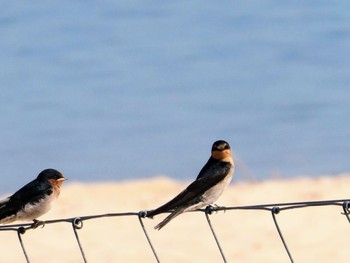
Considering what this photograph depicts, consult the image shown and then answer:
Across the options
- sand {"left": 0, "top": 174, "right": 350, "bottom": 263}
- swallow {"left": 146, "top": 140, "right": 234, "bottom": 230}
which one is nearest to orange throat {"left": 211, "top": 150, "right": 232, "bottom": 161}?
swallow {"left": 146, "top": 140, "right": 234, "bottom": 230}

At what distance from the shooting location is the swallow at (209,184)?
7.94 m

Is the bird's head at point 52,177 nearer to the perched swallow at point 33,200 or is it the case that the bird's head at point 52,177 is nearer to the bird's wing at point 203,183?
the perched swallow at point 33,200

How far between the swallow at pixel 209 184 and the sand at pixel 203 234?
732 centimetres

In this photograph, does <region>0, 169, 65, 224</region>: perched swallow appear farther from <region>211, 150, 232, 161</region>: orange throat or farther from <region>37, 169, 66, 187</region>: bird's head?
<region>211, 150, 232, 161</region>: orange throat

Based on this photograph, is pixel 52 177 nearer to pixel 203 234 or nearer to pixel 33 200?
pixel 33 200

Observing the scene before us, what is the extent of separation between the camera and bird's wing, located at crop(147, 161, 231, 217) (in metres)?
7.93

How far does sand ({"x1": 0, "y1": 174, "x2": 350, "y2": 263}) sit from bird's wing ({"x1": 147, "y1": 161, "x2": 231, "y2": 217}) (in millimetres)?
7409

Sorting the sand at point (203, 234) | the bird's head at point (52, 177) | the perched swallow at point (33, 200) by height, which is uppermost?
the bird's head at point (52, 177)

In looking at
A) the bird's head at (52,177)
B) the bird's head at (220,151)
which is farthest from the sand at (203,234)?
the bird's head at (220,151)

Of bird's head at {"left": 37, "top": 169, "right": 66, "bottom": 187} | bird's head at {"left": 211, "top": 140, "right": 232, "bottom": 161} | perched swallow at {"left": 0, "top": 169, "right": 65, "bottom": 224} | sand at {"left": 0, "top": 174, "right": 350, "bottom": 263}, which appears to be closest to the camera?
perched swallow at {"left": 0, "top": 169, "right": 65, "bottom": 224}

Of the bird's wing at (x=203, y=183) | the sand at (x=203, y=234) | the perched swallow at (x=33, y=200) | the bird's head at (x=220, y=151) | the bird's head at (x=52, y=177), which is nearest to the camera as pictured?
the bird's wing at (x=203, y=183)

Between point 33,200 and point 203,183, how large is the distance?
1.13 m

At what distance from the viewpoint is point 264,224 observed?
1948 centimetres

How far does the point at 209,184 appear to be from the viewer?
8.47m
